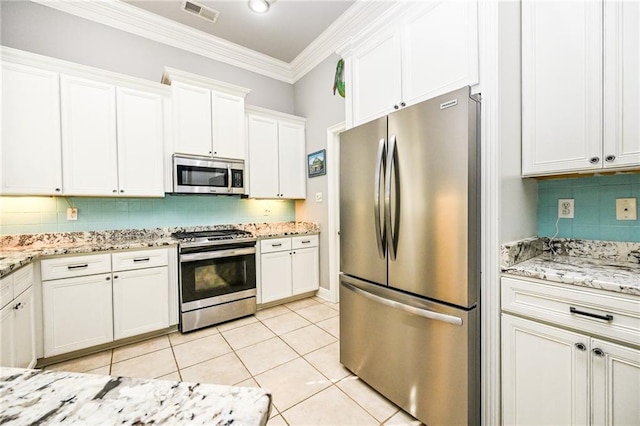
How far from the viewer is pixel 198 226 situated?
3.25m

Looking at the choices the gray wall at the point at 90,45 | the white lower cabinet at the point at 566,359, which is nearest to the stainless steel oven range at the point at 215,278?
the gray wall at the point at 90,45

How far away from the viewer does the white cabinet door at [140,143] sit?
2.56 meters

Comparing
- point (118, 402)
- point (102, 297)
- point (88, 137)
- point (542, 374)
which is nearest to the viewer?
point (118, 402)

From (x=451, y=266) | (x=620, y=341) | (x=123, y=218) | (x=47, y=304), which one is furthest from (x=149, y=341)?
(x=620, y=341)

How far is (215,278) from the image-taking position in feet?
9.20

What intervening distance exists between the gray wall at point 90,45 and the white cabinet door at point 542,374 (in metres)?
3.96

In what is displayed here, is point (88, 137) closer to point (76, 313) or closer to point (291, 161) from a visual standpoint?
point (76, 313)

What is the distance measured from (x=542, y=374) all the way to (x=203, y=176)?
3076mm

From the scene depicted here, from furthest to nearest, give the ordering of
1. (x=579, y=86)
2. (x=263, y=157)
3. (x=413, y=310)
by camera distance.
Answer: (x=263, y=157) → (x=413, y=310) → (x=579, y=86)

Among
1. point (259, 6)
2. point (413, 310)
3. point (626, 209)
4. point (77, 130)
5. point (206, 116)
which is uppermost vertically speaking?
point (259, 6)

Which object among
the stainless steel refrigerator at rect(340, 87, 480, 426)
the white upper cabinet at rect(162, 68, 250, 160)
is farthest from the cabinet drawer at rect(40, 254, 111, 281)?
the stainless steel refrigerator at rect(340, 87, 480, 426)

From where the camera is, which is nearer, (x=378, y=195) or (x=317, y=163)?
(x=378, y=195)

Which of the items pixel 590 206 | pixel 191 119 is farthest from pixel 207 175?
pixel 590 206

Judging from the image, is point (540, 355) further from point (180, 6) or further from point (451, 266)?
point (180, 6)
